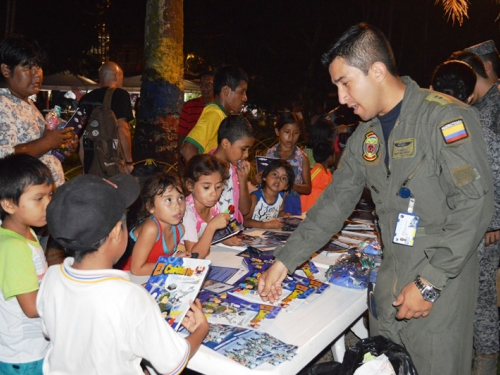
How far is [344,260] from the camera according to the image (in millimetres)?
2666

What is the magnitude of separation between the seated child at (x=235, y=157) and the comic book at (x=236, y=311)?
1392 mm

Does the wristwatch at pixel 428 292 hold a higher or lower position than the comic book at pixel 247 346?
higher

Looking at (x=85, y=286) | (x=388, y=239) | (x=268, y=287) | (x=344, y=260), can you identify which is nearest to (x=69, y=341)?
(x=85, y=286)

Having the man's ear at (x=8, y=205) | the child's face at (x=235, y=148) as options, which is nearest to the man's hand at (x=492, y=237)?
the child's face at (x=235, y=148)

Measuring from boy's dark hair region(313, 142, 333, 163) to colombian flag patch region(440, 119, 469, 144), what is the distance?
126 inches

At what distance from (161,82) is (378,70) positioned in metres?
4.65

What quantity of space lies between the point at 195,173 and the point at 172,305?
54.6 inches

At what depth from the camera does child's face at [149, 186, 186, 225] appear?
2.73m

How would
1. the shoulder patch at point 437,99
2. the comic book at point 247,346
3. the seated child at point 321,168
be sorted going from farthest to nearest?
1. the seated child at point 321,168
2. the shoulder patch at point 437,99
3. the comic book at point 247,346

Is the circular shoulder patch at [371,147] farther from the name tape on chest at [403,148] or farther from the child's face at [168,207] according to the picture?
the child's face at [168,207]

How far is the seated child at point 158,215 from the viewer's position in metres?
2.62

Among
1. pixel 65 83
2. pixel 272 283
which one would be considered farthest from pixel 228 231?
pixel 65 83

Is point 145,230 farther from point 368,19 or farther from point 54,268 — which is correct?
point 368,19

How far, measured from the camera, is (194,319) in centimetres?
187
